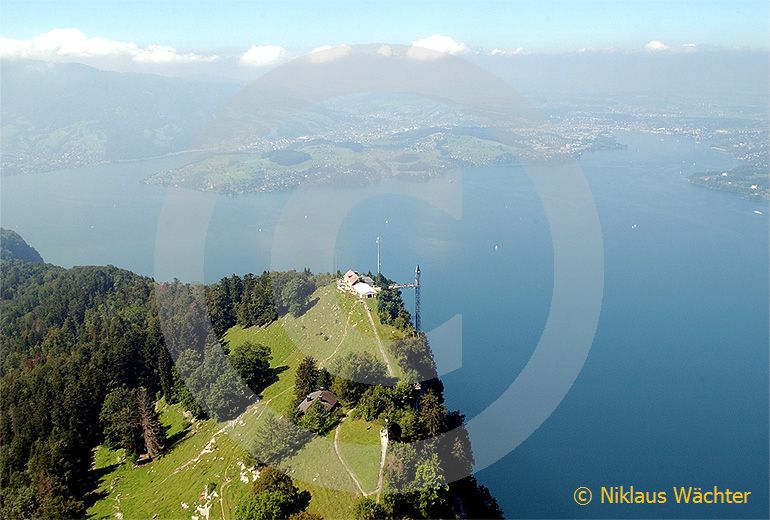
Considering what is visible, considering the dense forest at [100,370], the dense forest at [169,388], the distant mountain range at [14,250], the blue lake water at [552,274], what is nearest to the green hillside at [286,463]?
the dense forest at [169,388]

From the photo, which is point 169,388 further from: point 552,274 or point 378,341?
point 552,274

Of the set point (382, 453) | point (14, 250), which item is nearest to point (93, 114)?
point (14, 250)

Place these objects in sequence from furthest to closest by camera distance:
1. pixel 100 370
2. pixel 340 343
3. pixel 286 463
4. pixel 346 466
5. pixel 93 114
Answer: pixel 93 114
pixel 100 370
pixel 340 343
pixel 286 463
pixel 346 466

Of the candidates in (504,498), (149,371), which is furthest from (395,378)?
(149,371)

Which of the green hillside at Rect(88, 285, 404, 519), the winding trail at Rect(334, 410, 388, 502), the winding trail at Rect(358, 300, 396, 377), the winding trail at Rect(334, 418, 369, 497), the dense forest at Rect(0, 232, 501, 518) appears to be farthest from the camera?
the winding trail at Rect(358, 300, 396, 377)

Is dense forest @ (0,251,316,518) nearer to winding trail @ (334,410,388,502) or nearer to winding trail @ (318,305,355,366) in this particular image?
winding trail @ (318,305,355,366)

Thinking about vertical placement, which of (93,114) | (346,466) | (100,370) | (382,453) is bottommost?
(100,370)

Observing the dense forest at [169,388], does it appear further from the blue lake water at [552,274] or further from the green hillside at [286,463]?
the blue lake water at [552,274]

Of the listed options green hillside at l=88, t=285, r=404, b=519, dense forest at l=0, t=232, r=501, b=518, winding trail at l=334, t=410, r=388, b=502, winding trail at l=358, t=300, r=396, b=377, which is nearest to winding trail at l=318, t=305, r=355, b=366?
green hillside at l=88, t=285, r=404, b=519
